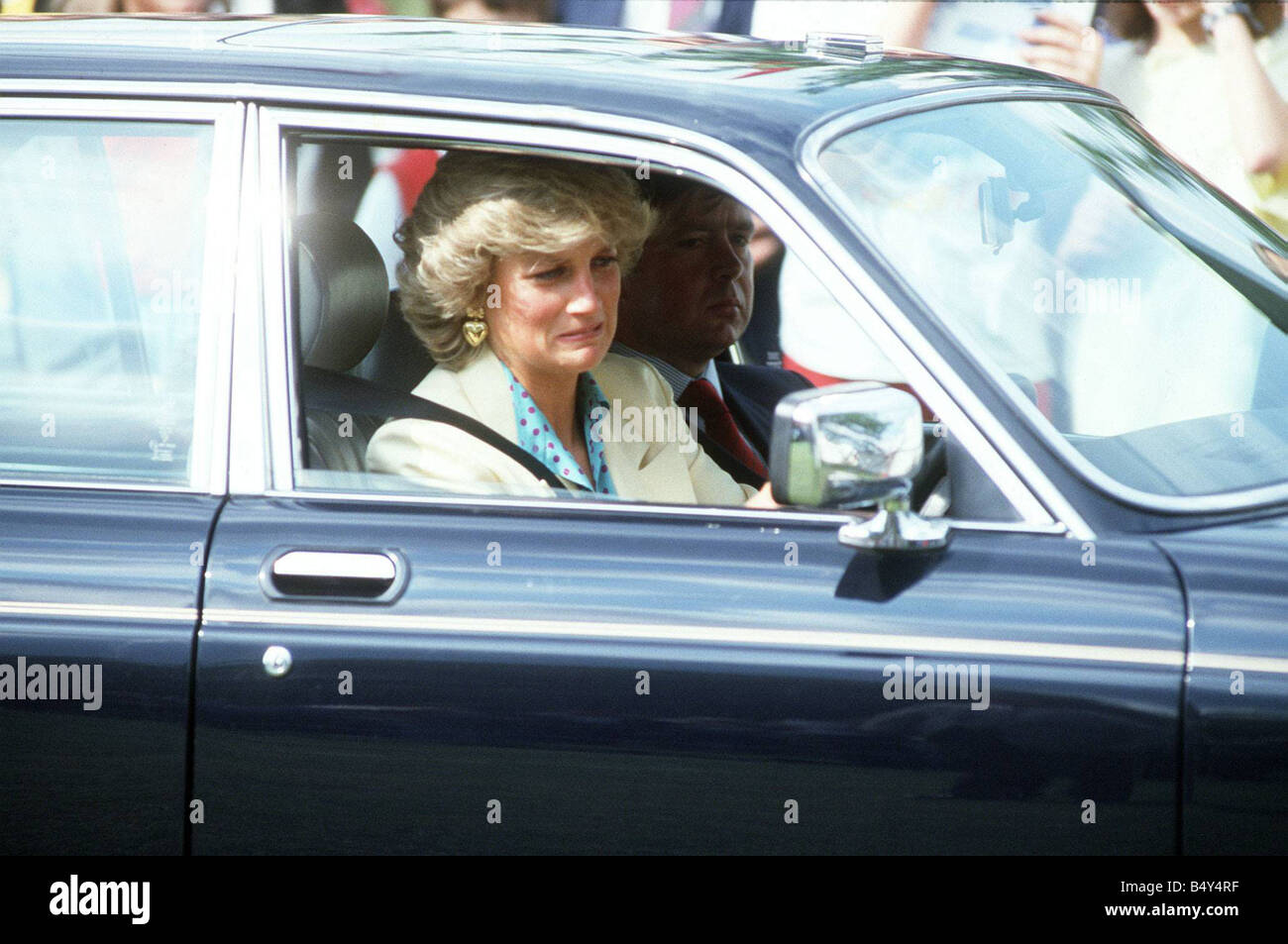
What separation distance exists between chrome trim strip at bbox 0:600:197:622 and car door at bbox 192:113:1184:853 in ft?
0.16

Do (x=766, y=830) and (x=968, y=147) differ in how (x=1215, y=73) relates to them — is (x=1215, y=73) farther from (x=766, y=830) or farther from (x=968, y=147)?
(x=766, y=830)

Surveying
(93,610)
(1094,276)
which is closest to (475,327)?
(93,610)

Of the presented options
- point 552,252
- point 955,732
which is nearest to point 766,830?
point 955,732

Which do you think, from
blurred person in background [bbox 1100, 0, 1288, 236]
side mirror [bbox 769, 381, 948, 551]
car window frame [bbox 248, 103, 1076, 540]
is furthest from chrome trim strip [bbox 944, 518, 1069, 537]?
blurred person in background [bbox 1100, 0, 1288, 236]

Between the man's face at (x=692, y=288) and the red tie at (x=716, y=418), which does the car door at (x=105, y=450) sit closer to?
the man's face at (x=692, y=288)

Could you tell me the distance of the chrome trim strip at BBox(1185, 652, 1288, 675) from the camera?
200 centimetres

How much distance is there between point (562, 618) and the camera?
83.7 inches

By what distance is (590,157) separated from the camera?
2.31 meters

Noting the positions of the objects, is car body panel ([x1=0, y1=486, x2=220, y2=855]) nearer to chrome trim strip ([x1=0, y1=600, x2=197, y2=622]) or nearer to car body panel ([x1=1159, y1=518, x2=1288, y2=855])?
chrome trim strip ([x1=0, y1=600, x2=197, y2=622])

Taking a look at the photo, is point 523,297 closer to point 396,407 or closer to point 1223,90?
point 396,407

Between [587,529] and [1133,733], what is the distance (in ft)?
2.54

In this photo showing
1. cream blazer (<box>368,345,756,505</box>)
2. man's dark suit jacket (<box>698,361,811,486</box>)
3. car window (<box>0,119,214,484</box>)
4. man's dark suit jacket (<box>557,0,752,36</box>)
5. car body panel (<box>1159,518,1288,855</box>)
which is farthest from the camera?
man's dark suit jacket (<box>557,0,752,36</box>)

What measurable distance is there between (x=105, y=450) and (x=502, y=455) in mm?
620

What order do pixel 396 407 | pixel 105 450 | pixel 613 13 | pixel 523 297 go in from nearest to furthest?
1. pixel 105 450
2. pixel 396 407
3. pixel 523 297
4. pixel 613 13
